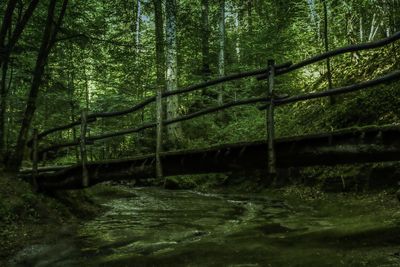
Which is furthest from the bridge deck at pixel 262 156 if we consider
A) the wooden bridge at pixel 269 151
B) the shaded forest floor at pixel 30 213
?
the shaded forest floor at pixel 30 213

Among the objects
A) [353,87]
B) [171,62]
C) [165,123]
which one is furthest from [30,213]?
[171,62]

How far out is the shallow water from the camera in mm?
5363

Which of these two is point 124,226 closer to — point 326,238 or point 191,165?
point 191,165

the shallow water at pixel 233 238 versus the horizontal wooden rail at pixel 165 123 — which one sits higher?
the horizontal wooden rail at pixel 165 123

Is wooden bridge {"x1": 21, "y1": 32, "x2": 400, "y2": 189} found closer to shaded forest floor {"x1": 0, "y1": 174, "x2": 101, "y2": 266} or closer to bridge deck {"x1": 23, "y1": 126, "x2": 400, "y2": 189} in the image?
bridge deck {"x1": 23, "y1": 126, "x2": 400, "y2": 189}

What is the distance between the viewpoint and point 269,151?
6.43 m

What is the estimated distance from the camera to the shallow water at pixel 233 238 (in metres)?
5.36

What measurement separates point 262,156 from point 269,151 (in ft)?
1.21

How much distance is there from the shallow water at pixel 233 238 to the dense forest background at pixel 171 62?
9.93 feet

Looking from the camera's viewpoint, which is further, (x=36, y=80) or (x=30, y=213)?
(x=36, y=80)

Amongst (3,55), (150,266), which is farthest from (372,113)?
(3,55)

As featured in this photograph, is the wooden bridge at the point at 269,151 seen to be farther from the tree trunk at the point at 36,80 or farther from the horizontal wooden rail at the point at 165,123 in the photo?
the tree trunk at the point at 36,80

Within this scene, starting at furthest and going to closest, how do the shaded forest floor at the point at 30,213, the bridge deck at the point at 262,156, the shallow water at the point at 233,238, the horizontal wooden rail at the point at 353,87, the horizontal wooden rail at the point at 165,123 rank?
the horizontal wooden rail at the point at 165,123 → the shaded forest floor at the point at 30,213 → the bridge deck at the point at 262,156 → the horizontal wooden rail at the point at 353,87 → the shallow water at the point at 233,238

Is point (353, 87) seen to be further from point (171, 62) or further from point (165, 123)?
point (171, 62)
